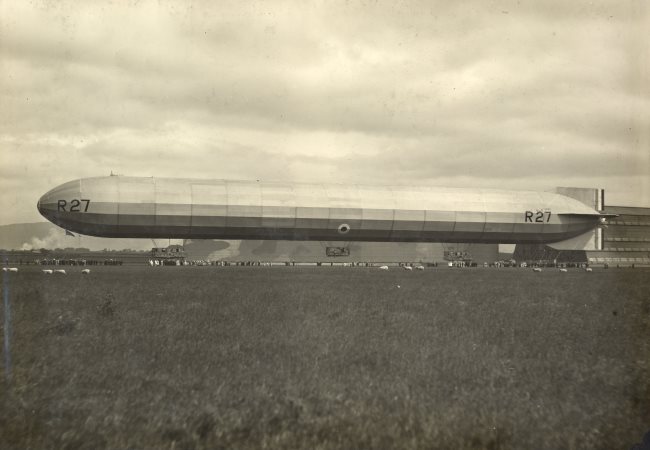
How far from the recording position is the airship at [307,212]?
42469 mm

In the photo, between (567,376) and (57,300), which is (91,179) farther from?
(567,376)

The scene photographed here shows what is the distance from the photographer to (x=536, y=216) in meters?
52.5

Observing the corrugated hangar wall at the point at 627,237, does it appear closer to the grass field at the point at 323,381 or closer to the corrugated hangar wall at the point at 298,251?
the corrugated hangar wall at the point at 298,251

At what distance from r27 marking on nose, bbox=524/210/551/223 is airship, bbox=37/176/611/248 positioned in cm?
10

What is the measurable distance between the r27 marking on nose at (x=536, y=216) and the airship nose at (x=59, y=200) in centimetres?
4129

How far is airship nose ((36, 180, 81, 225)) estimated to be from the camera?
4188cm

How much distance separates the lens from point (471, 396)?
8953mm

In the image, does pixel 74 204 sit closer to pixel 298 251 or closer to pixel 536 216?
pixel 298 251

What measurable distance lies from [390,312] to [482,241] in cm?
3824

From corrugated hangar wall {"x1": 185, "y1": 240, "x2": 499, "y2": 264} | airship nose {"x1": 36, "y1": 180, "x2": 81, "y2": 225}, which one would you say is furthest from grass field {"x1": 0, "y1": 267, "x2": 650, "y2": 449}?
corrugated hangar wall {"x1": 185, "y1": 240, "x2": 499, "y2": 264}

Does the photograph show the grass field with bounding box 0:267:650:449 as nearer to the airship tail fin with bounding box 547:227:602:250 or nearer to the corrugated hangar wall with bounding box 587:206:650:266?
the airship tail fin with bounding box 547:227:602:250

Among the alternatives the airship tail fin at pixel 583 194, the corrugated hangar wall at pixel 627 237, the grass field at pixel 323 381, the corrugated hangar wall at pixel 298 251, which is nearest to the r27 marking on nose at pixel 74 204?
the corrugated hangar wall at pixel 298 251

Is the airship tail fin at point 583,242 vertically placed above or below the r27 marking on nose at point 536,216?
below

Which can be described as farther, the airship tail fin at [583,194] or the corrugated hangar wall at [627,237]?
the corrugated hangar wall at [627,237]
